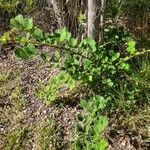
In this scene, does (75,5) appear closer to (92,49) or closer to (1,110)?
(92,49)

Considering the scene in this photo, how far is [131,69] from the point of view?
2.72 metres

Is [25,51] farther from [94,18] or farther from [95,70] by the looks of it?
[94,18]

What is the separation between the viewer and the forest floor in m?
2.59

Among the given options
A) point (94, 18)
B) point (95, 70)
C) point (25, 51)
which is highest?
point (94, 18)

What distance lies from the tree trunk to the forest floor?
53 cm

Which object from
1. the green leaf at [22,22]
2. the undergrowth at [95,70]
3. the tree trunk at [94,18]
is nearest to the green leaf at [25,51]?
the undergrowth at [95,70]

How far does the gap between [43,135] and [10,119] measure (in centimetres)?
33

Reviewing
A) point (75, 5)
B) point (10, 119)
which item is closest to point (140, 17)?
point (75, 5)

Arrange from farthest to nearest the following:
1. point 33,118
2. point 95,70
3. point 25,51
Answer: point 33,118, point 95,70, point 25,51

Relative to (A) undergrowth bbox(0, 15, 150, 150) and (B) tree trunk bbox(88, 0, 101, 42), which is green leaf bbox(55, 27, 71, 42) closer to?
(A) undergrowth bbox(0, 15, 150, 150)

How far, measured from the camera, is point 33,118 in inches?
111

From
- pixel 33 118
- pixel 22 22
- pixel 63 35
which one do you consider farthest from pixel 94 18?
pixel 33 118

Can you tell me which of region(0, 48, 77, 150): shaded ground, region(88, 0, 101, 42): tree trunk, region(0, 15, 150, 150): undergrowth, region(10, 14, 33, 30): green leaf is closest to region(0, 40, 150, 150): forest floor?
region(0, 48, 77, 150): shaded ground

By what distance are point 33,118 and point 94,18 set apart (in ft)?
2.74
